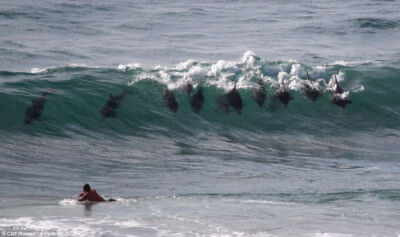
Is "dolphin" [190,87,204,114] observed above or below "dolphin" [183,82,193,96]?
below

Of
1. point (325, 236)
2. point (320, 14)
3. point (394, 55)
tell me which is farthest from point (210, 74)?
point (320, 14)

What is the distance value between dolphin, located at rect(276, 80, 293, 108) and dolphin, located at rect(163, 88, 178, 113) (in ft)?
11.7

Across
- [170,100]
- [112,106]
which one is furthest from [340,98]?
[112,106]

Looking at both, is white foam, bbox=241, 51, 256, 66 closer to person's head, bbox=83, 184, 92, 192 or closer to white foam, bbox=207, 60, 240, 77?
white foam, bbox=207, 60, 240, 77

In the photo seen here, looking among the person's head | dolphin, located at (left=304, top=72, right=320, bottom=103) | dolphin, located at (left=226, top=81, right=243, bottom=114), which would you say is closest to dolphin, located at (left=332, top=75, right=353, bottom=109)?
dolphin, located at (left=304, top=72, right=320, bottom=103)

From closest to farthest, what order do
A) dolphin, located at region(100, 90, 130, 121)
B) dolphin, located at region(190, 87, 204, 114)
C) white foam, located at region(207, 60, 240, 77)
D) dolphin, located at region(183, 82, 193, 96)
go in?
1. dolphin, located at region(100, 90, 130, 121)
2. dolphin, located at region(190, 87, 204, 114)
3. dolphin, located at region(183, 82, 193, 96)
4. white foam, located at region(207, 60, 240, 77)

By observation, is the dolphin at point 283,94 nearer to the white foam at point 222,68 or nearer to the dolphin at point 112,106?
the white foam at point 222,68

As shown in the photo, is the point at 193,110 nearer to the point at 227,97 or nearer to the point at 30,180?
the point at 227,97

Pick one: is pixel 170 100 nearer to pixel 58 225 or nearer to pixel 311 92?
pixel 311 92

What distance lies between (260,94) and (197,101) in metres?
2.27

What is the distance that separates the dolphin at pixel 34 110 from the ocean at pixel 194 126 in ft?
0.18

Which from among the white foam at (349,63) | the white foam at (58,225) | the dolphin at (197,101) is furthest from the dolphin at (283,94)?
the white foam at (58,225)

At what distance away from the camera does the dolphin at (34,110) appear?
19750mm

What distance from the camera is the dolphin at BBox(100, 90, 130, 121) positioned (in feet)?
69.1
